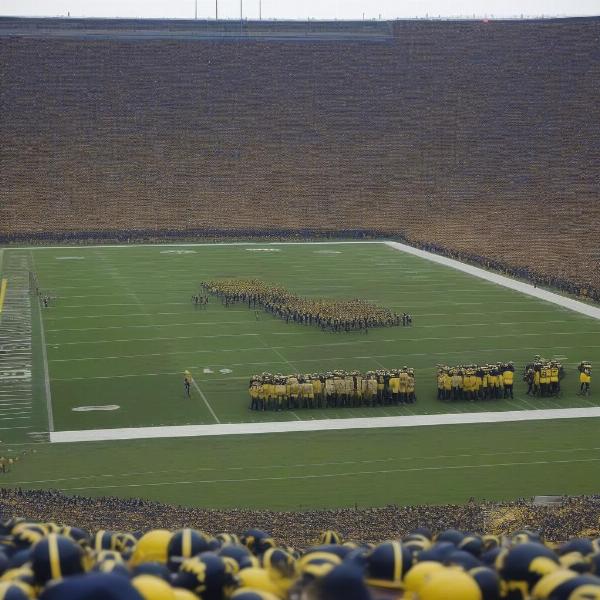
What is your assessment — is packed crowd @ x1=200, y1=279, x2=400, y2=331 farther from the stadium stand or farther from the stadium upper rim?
the stadium upper rim

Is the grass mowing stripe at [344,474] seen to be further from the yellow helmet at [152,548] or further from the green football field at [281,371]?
the yellow helmet at [152,548]

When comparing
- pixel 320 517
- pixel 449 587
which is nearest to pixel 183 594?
pixel 449 587

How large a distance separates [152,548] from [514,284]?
33932mm

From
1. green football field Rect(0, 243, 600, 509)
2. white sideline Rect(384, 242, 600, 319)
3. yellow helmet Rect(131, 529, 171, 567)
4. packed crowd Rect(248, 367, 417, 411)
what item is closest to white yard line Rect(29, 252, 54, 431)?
green football field Rect(0, 243, 600, 509)

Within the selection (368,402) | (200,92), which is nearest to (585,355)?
(368,402)

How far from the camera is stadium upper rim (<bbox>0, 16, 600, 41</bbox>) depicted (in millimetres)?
68750

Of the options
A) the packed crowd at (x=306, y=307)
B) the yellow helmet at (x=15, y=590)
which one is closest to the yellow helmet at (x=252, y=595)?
the yellow helmet at (x=15, y=590)

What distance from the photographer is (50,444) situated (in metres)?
20.3

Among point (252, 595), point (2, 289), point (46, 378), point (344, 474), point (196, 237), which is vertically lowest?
point (344, 474)

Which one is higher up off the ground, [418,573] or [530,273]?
[418,573]

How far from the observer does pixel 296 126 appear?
6731 cm

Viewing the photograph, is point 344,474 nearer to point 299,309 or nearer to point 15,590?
point 15,590

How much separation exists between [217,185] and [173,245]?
9.41 m

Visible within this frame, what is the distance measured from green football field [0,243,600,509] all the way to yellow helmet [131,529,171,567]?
8.82m
